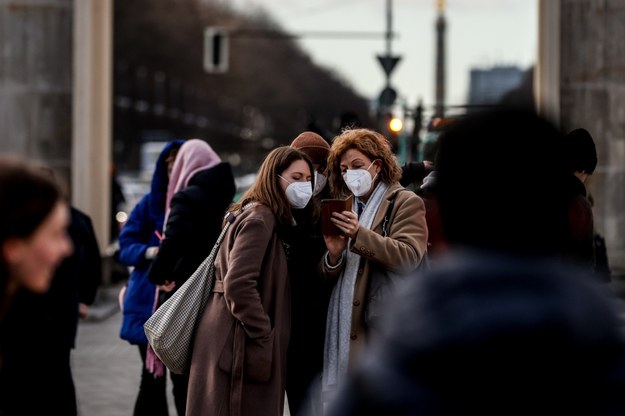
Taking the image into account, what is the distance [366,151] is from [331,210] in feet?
1.88

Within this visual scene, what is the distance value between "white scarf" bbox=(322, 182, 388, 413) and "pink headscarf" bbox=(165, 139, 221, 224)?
5.30ft

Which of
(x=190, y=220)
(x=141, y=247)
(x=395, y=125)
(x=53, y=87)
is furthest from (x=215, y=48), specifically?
(x=190, y=220)

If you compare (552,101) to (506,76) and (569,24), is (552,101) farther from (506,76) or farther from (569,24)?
(506,76)

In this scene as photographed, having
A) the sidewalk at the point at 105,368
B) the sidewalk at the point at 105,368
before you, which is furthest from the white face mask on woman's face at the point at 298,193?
the sidewalk at the point at 105,368

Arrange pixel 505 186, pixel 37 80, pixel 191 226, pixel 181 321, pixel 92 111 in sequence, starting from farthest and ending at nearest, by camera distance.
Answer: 1. pixel 92 111
2. pixel 37 80
3. pixel 191 226
4. pixel 181 321
5. pixel 505 186

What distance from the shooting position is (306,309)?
6137mm

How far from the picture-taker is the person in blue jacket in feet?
24.9

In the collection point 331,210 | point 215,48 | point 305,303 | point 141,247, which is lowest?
point 305,303

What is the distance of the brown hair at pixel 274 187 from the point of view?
20.1ft

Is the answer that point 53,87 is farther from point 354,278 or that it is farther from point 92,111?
point 354,278

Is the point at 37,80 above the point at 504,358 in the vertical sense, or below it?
above

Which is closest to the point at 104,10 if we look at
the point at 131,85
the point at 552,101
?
the point at 552,101

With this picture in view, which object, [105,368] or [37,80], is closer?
[105,368]

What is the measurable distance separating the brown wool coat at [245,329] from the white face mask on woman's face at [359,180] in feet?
1.45
